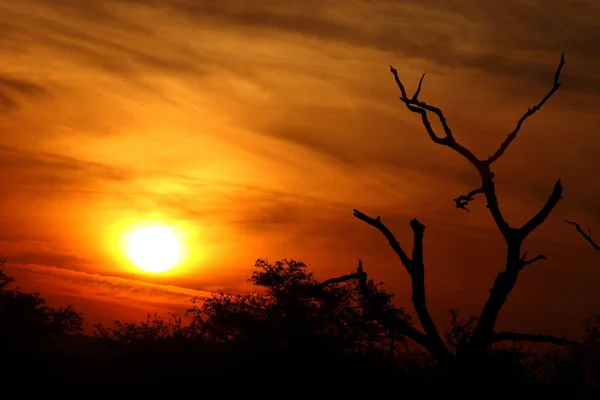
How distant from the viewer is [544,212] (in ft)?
86.4

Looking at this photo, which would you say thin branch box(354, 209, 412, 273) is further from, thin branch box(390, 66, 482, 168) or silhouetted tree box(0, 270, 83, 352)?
silhouetted tree box(0, 270, 83, 352)

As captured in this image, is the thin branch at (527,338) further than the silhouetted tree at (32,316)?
No

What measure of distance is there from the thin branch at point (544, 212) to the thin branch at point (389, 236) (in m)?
3.98

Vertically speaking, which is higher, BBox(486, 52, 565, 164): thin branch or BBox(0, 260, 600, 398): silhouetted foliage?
BBox(486, 52, 565, 164): thin branch

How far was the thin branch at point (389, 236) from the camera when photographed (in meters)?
28.5

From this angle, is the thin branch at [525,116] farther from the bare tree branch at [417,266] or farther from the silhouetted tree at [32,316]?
the silhouetted tree at [32,316]

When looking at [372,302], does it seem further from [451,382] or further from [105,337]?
[105,337]

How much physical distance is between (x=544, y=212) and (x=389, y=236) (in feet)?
16.9

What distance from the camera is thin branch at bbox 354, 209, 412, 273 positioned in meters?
28.5

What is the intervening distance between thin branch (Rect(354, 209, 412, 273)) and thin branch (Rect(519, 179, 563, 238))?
3983 millimetres

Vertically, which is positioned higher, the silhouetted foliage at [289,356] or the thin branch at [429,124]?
the thin branch at [429,124]

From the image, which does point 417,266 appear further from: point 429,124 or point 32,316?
point 32,316

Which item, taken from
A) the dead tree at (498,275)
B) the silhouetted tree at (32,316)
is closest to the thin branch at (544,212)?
the dead tree at (498,275)

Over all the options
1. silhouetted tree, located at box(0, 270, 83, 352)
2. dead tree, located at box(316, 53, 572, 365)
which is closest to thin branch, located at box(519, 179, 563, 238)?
dead tree, located at box(316, 53, 572, 365)
